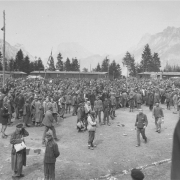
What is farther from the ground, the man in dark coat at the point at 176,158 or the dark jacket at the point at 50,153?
the man in dark coat at the point at 176,158

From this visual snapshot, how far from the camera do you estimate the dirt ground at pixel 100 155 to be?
21.1 feet

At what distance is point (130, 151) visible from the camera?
8.48 m

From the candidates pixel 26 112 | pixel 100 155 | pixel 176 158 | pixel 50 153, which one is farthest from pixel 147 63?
pixel 176 158

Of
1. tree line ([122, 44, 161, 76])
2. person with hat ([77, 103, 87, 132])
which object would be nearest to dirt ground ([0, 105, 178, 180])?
person with hat ([77, 103, 87, 132])

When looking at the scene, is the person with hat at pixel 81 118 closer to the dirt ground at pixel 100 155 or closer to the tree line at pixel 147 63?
the dirt ground at pixel 100 155

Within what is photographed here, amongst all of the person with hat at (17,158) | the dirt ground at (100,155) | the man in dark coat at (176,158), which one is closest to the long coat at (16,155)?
the person with hat at (17,158)

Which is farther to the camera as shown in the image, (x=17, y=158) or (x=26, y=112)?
(x=26, y=112)

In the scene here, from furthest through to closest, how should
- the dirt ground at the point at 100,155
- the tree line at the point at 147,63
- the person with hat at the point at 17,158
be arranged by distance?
the tree line at the point at 147,63, the dirt ground at the point at 100,155, the person with hat at the point at 17,158

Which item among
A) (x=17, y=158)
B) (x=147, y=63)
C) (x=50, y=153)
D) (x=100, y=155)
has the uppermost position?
(x=147, y=63)

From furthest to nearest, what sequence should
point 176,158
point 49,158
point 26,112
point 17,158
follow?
point 26,112 < point 17,158 < point 49,158 < point 176,158

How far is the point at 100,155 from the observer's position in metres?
8.02

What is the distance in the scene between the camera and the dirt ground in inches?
253

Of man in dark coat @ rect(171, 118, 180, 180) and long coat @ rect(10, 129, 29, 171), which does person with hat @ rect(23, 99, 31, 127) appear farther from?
man in dark coat @ rect(171, 118, 180, 180)

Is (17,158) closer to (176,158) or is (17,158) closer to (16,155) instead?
(16,155)
